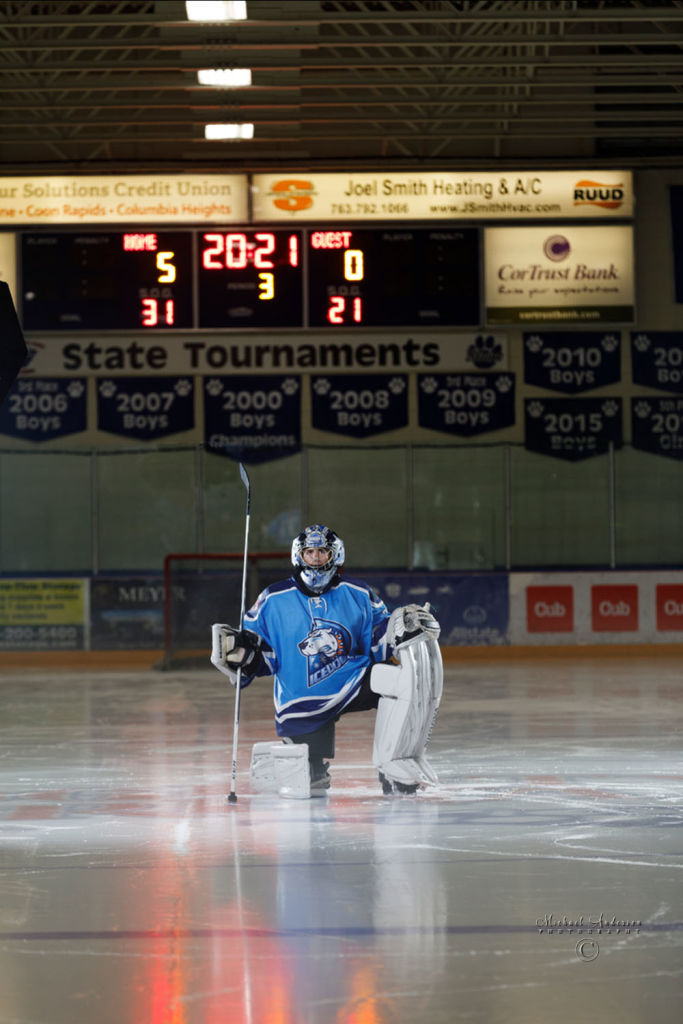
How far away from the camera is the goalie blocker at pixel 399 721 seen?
7008mm

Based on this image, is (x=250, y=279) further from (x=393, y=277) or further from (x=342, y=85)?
(x=342, y=85)

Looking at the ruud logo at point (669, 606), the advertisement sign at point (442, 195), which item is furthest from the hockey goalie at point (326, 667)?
the ruud logo at point (669, 606)

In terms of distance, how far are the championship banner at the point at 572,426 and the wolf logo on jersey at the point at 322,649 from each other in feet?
34.1

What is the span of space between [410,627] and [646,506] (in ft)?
35.0

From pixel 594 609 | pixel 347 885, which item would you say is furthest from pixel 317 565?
pixel 594 609

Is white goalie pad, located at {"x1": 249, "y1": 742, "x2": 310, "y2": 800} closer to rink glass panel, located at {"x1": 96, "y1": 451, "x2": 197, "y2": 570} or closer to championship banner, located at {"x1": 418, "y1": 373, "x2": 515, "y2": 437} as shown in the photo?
rink glass panel, located at {"x1": 96, "y1": 451, "x2": 197, "y2": 570}

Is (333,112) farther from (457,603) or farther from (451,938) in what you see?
(451,938)

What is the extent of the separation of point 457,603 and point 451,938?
11917 millimetres

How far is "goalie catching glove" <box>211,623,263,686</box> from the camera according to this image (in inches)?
277

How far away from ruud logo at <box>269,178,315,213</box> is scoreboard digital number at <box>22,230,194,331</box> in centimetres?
104

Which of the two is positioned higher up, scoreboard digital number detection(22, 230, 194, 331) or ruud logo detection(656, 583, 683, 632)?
scoreboard digital number detection(22, 230, 194, 331)

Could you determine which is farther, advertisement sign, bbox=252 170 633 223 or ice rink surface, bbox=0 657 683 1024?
advertisement sign, bbox=252 170 633 223

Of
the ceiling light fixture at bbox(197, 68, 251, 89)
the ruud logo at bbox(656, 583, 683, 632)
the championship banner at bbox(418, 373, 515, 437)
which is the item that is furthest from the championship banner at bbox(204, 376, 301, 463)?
the ceiling light fixture at bbox(197, 68, 251, 89)

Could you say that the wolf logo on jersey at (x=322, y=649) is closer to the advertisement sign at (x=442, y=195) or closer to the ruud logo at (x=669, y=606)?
the advertisement sign at (x=442, y=195)
